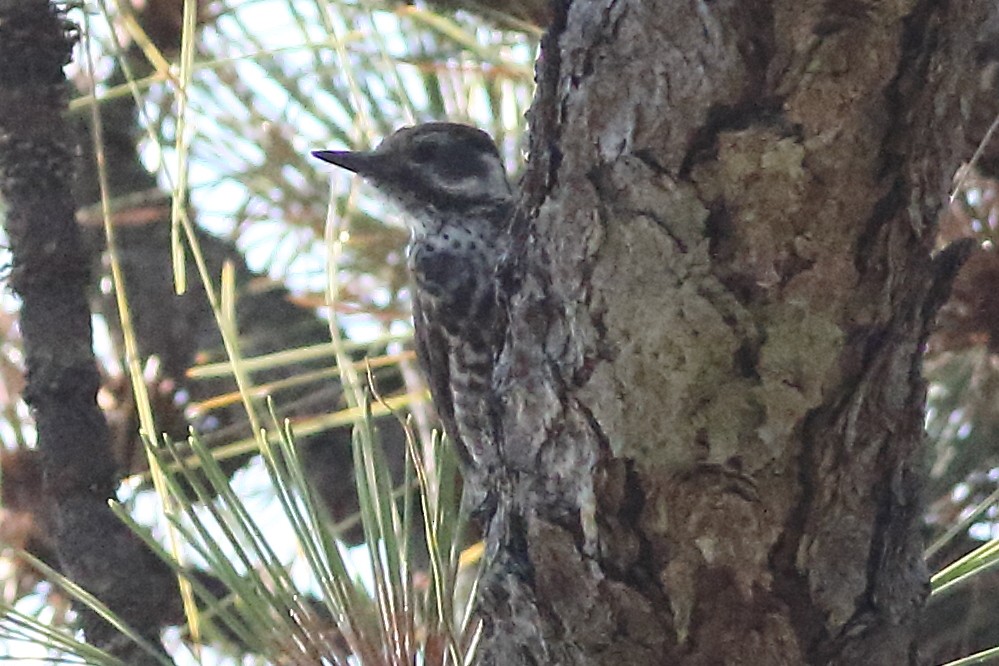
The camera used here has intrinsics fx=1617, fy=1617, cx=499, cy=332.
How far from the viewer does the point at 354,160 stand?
173cm

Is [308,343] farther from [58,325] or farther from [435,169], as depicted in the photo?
[58,325]

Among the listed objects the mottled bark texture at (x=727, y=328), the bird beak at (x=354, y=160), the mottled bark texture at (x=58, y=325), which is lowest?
the mottled bark texture at (x=727, y=328)

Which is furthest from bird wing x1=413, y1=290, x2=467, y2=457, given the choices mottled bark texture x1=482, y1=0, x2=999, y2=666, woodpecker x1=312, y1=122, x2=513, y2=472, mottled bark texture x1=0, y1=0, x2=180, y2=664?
mottled bark texture x1=482, y1=0, x2=999, y2=666

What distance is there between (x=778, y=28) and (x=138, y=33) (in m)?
0.77

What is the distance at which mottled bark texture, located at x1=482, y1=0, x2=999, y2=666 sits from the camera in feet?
2.80

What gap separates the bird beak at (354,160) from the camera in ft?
5.53

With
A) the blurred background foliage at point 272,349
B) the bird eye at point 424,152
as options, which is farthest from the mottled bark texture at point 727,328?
the bird eye at point 424,152

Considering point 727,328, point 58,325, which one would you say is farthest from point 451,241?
point 727,328

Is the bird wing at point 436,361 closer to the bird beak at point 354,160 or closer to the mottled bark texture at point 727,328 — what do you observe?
the bird beak at point 354,160

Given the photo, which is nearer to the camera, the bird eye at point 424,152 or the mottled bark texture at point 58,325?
the mottled bark texture at point 58,325

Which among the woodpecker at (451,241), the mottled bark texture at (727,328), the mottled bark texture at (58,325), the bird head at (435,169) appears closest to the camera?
the mottled bark texture at (727,328)

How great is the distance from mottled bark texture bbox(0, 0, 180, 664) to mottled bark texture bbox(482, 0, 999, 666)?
1.06ft

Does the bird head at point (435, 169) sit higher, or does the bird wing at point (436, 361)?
the bird head at point (435, 169)

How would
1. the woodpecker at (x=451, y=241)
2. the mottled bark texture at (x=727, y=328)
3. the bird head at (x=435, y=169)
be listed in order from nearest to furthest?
the mottled bark texture at (x=727, y=328)
the woodpecker at (x=451, y=241)
the bird head at (x=435, y=169)
